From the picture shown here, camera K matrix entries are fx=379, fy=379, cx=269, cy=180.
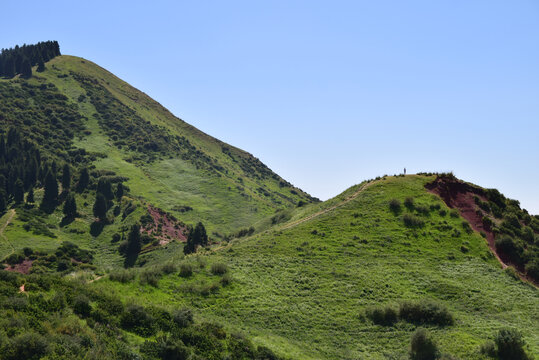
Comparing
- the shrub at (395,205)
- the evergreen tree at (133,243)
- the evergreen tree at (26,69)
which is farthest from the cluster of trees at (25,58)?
the shrub at (395,205)

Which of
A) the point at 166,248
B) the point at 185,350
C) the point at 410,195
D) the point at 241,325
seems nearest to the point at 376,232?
the point at 410,195

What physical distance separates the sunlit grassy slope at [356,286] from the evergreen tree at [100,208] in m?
55.7

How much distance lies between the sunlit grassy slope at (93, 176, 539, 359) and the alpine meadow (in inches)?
6.7

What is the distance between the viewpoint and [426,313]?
103 feet

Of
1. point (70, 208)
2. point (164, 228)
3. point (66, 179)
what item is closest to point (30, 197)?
point (70, 208)

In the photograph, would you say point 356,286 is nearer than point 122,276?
No

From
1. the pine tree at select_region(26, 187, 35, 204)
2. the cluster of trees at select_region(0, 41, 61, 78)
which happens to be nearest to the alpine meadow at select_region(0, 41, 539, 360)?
the pine tree at select_region(26, 187, 35, 204)

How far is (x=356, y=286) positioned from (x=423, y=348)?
11614 millimetres

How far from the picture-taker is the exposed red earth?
50438 mm

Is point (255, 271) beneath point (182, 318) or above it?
above

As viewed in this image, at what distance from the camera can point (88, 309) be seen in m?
21.0

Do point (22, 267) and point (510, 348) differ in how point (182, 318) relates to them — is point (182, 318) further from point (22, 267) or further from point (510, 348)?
point (22, 267)

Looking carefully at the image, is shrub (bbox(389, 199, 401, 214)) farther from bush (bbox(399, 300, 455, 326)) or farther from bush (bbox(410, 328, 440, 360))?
bush (bbox(410, 328, 440, 360))

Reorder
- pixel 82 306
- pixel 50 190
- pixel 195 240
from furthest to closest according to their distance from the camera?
pixel 50 190 < pixel 195 240 < pixel 82 306
